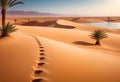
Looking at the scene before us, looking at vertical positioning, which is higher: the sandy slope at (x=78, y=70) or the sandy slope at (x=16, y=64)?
the sandy slope at (x=16, y=64)

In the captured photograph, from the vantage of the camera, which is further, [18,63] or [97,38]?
[97,38]

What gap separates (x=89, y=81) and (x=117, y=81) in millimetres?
1012

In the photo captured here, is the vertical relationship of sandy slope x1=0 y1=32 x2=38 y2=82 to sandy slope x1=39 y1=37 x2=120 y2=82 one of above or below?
above

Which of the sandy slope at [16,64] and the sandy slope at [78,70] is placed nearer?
the sandy slope at [16,64]

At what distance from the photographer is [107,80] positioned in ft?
24.0

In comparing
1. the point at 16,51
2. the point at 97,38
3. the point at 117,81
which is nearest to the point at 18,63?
the point at 16,51

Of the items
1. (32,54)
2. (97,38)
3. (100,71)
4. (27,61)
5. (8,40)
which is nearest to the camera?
(100,71)

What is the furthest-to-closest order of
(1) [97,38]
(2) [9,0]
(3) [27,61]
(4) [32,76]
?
(1) [97,38] < (2) [9,0] < (3) [27,61] < (4) [32,76]

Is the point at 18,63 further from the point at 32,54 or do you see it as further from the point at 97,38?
the point at 97,38

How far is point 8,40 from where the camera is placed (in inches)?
558

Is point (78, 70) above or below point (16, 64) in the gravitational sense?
below

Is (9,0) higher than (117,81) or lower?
higher

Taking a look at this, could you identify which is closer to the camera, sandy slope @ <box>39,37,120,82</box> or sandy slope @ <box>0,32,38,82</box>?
sandy slope @ <box>0,32,38,82</box>

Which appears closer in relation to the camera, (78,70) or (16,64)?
(78,70)
